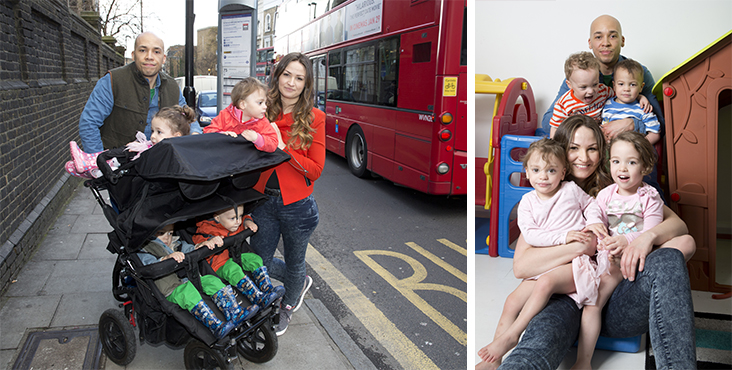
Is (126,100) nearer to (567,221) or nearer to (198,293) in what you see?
(198,293)

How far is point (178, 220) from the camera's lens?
→ 254cm

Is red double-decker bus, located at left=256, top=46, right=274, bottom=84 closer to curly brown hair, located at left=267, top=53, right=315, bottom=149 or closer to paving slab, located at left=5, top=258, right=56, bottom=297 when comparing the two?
paving slab, located at left=5, top=258, right=56, bottom=297

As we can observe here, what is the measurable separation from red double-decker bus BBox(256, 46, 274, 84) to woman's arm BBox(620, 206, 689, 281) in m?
15.0

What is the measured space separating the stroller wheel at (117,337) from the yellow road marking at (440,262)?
2.87 m

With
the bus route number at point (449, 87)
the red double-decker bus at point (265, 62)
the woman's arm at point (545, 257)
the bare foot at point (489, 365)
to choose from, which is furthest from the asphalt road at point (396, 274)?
the red double-decker bus at point (265, 62)

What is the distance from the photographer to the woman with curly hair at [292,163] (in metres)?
2.87

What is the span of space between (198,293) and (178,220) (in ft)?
1.42

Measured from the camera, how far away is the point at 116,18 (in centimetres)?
2233

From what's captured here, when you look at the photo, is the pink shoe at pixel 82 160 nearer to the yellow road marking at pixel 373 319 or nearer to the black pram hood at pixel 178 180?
the black pram hood at pixel 178 180

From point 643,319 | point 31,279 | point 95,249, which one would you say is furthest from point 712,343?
point 95,249

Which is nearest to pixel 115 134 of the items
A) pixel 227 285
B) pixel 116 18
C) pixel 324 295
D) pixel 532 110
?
pixel 227 285

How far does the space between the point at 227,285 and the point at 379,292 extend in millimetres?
1806

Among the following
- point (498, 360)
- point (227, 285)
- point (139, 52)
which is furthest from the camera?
point (139, 52)

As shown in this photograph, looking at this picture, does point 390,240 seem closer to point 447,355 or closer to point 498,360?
point 447,355
